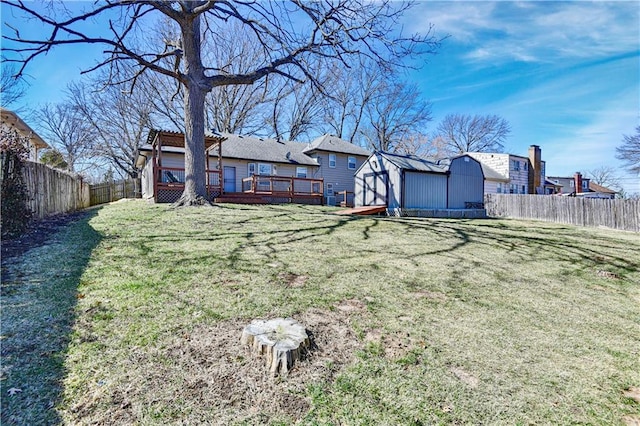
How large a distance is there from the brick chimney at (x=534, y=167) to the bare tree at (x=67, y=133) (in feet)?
124

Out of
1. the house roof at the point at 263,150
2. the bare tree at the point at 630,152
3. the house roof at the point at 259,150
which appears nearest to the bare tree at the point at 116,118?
the house roof at the point at 259,150

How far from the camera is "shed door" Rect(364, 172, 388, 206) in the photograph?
613 inches

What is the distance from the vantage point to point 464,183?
17.2m

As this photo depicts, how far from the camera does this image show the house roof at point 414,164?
592 inches

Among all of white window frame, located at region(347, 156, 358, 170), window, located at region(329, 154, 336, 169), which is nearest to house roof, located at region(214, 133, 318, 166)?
window, located at region(329, 154, 336, 169)

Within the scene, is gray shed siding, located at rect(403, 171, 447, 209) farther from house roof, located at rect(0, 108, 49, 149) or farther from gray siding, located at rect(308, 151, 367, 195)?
house roof, located at rect(0, 108, 49, 149)

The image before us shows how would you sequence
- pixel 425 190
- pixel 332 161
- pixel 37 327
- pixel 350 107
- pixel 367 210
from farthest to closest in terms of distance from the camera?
pixel 350 107 → pixel 332 161 → pixel 425 190 → pixel 367 210 → pixel 37 327

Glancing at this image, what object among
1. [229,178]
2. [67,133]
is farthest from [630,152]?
[67,133]

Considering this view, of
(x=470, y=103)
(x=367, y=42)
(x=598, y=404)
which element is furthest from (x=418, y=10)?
(x=470, y=103)

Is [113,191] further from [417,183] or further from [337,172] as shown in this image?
[417,183]

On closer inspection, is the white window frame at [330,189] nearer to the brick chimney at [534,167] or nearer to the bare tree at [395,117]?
the bare tree at [395,117]

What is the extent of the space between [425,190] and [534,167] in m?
17.9

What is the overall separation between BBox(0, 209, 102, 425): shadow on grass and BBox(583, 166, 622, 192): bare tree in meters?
61.0

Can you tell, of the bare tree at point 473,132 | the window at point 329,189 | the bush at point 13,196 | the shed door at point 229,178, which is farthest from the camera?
the bare tree at point 473,132
